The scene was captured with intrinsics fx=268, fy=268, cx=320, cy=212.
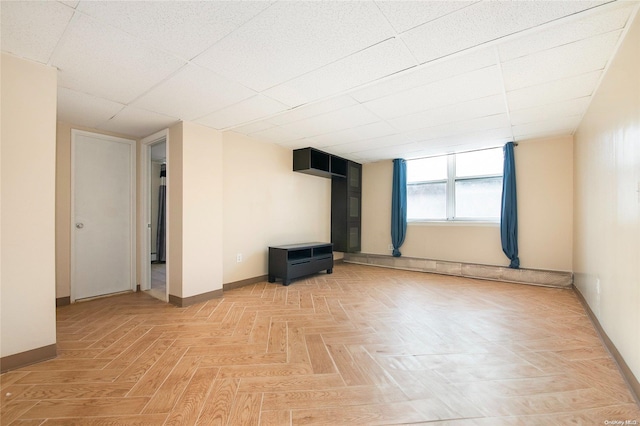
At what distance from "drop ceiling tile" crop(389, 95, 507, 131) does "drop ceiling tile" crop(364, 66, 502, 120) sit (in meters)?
0.12

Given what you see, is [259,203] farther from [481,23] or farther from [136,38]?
[481,23]

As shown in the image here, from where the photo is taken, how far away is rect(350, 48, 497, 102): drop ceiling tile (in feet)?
6.42

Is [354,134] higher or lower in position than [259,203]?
higher

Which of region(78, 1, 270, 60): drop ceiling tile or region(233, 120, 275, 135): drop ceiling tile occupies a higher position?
region(233, 120, 275, 135): drop ceiling tile

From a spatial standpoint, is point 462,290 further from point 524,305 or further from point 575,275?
point 575,275

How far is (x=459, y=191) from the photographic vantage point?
493cm

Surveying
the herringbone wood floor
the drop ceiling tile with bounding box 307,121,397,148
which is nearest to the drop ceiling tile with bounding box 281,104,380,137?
the drop ceiling tile with bounding box 307,121,397,148

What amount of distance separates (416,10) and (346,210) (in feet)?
13.8

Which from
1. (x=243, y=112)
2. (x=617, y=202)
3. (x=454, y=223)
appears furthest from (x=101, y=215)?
(x=454, y=223)

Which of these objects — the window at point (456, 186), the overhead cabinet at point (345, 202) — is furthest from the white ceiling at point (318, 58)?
the overhead cabinet at point (345, 202)

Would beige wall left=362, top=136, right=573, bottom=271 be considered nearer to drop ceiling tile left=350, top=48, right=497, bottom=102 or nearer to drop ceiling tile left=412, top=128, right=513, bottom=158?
drop ceiling tile left=412, top=128, right=513, bottom=158

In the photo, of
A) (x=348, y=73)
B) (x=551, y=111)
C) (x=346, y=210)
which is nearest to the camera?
(x=348, y=73)

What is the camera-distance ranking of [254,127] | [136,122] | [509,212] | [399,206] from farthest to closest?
[399,206], [509,212], [254,127], [136,122]

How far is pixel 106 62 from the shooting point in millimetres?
1941
